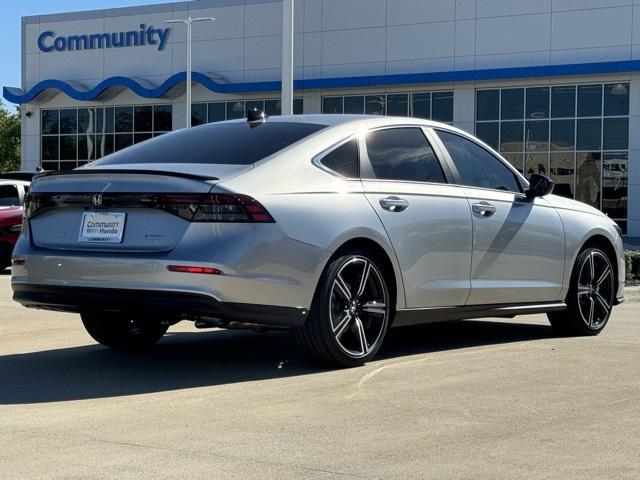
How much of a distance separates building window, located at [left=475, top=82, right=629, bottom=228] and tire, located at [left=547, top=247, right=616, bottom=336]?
89.7 feet

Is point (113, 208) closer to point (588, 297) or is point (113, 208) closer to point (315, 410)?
point (315, 410)

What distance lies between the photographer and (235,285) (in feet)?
21.1

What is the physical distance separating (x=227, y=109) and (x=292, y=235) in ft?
125

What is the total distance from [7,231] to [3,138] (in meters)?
74.8

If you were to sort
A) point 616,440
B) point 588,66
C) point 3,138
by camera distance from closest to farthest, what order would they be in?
point 616,440 → point 588,66 → point 3,138

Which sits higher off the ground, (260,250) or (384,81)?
(384,81)

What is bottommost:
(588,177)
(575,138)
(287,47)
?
(588,177)

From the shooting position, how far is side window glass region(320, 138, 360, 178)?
7.18 metres

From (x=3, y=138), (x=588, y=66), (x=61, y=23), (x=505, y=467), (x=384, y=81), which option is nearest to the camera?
(x=505, y=467)

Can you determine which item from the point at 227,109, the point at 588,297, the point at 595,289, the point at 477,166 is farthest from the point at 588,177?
the point at 477,166

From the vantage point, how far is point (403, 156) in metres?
7.77

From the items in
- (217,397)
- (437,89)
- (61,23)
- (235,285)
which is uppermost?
(61,23)

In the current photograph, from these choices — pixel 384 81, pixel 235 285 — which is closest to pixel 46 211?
pixel 235 285

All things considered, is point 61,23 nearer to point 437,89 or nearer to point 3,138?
point 437,89
